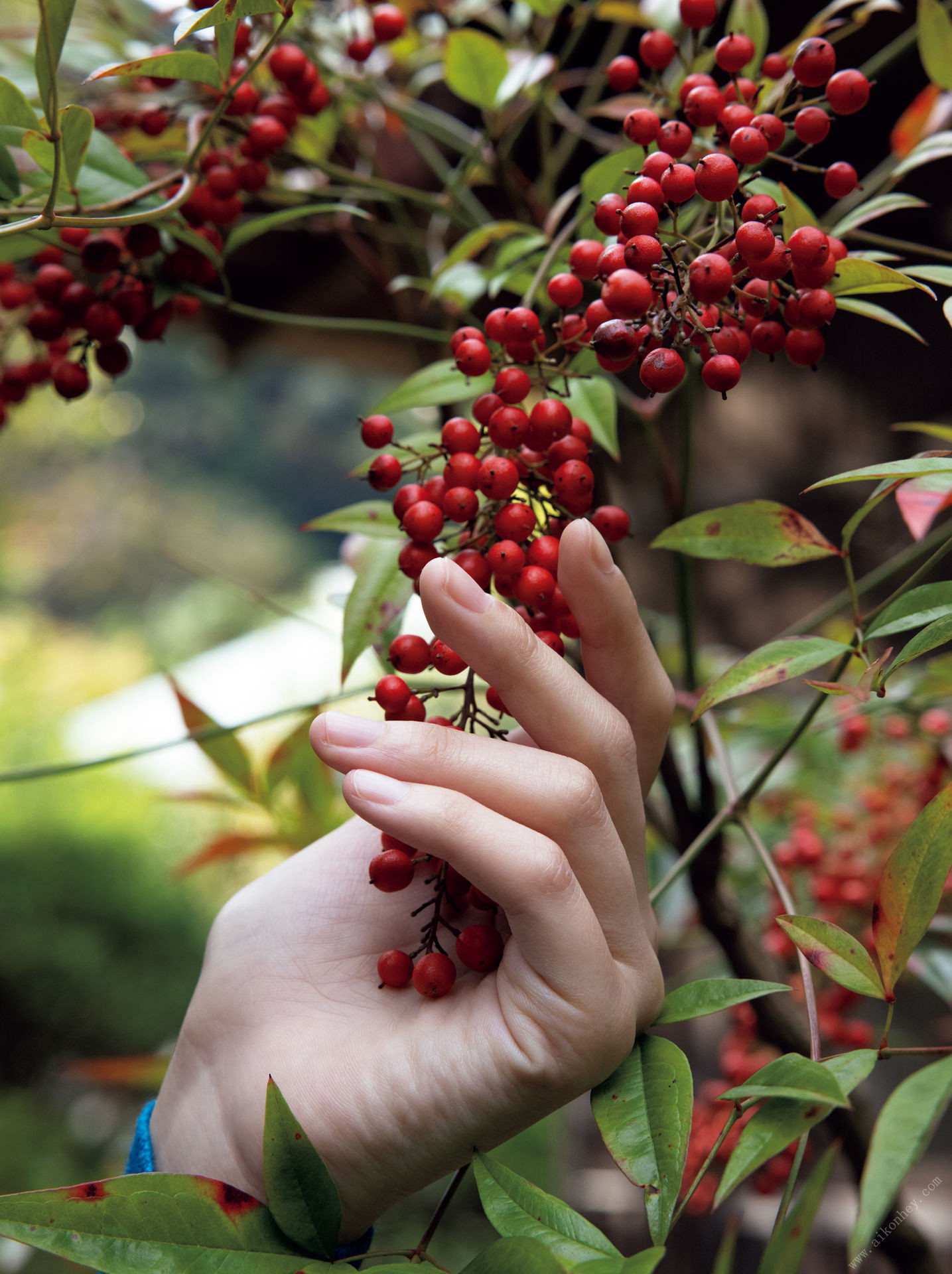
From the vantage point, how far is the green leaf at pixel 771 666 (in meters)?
0.33

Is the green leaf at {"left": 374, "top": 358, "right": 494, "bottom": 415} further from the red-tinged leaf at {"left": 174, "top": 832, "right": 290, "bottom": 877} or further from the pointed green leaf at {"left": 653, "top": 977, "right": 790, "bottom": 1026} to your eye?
the red-tinged leaf at {"left": 174, "top": 832, "right": 290, "bottom": 877}

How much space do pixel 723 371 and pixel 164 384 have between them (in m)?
9.07

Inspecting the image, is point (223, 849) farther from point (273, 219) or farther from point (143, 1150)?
point (273, 219)

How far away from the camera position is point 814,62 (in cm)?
33

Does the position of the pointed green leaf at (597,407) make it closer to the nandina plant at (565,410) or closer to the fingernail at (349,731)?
the nandina plant at (565,410)

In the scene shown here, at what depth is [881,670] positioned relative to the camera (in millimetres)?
292

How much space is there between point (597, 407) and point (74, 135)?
222 millimetres

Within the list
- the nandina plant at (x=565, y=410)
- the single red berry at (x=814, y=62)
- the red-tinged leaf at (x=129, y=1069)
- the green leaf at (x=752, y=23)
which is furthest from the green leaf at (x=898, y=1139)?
the red-tinged leaf at (x=129, y=1069)

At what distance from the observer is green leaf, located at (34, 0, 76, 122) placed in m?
0.29

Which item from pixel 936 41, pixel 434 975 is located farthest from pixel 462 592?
pixel 936 41

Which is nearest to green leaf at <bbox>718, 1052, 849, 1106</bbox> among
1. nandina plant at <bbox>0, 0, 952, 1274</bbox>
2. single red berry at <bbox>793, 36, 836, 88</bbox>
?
nandina plant at <bbox>0, 0, 952, 1274</bbox>

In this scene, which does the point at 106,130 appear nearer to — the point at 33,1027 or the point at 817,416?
the point at 817,416

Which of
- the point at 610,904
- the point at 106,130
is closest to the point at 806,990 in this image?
the point at 610,904

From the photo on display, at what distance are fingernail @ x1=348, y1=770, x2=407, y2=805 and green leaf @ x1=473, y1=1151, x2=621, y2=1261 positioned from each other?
0.11m
